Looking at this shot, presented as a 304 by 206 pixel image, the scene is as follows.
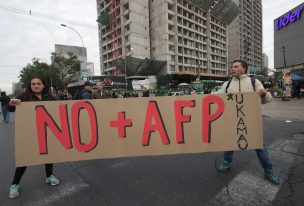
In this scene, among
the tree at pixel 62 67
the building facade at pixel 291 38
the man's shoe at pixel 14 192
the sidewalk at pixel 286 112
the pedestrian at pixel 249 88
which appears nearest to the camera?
the man's shoe at pixel 14 192

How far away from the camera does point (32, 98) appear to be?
10.4 ft

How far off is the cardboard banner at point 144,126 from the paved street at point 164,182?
470 millimetres

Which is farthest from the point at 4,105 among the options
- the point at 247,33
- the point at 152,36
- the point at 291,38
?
the point at 247,33

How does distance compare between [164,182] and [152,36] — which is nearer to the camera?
[164,182]

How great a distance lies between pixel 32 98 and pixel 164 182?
2.35m

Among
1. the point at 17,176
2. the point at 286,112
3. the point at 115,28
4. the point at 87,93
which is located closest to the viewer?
the point at 17,176

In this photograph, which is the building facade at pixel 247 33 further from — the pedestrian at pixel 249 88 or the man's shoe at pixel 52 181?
the man's shoe at pixel 52 181

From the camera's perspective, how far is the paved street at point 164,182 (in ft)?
8.85

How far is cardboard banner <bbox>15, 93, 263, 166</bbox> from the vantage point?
309 centimetres

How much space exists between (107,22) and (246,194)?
199ft

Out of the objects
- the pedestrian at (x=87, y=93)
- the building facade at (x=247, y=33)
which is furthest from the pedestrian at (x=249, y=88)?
the building facade at (x=247, y=33)

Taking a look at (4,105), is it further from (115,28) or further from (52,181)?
(115,28)

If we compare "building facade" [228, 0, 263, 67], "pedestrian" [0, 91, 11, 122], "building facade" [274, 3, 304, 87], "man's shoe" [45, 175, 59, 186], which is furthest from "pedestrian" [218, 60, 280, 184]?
"building facade" [228, 0, 263, 67]

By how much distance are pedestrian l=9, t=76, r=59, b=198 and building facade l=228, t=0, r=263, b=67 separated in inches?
3288
